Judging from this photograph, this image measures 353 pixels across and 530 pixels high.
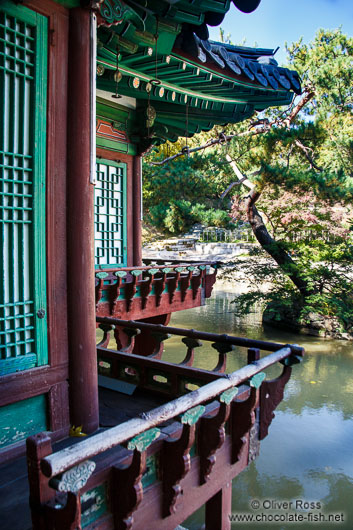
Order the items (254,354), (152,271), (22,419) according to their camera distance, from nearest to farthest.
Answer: (22,419) < (254,354) < (152,271)

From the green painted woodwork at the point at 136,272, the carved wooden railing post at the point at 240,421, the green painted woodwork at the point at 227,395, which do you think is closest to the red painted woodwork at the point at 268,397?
the carved wooden railing post at the point at 240,421

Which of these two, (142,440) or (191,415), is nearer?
(142,440)

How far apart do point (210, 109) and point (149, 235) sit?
20.8m

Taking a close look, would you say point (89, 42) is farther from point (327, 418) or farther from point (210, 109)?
point (327, 418)

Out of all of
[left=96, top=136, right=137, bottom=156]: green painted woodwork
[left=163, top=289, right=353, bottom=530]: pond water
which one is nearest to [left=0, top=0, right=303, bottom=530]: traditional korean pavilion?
[left=163, top=289, right=353, bottom=530]: pond water

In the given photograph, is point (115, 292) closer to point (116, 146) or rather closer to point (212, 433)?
point (116, 146)

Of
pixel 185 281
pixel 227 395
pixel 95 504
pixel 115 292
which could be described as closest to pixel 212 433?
pixel 227 395

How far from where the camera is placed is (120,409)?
353 centimetres

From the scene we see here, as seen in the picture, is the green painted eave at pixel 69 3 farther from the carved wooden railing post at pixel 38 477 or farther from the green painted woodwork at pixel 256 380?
the green painted woodwork at pixel 256 380

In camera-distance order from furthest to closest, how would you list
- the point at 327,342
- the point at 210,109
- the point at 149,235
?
the point at 149,235 → the point at 327,342 → the point at 210,109

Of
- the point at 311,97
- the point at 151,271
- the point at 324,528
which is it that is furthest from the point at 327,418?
the point at 311,97

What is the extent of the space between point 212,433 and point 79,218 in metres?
1.73

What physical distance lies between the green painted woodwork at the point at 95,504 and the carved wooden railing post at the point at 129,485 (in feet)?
0.17

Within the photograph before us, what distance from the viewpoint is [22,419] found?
2789 mm
